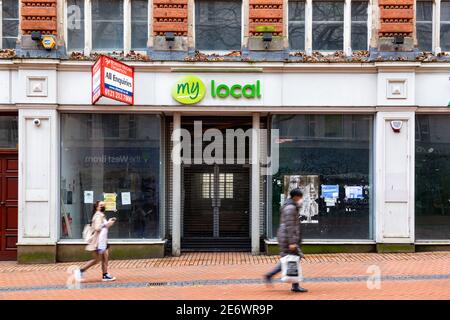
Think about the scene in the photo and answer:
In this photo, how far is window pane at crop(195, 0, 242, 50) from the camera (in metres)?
14.3

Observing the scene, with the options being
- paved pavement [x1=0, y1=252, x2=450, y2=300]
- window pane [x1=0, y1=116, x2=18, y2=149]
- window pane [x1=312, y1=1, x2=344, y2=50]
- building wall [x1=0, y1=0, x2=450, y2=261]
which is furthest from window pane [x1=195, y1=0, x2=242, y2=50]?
paved pavement [x1=0, y1=252, x2=450, y2=300]

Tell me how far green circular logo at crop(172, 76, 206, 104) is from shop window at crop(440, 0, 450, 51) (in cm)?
595

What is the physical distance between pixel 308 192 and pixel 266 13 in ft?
14.5

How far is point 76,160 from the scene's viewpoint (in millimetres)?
14117

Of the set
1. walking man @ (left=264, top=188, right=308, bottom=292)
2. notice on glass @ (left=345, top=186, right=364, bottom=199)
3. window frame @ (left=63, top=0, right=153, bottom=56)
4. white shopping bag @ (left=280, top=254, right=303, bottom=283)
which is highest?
window frame @ (left=63, top=0, right=153, bottom=56)

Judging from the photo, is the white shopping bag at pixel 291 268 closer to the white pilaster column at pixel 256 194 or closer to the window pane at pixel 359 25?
the white pilaster column at pixel 256 194

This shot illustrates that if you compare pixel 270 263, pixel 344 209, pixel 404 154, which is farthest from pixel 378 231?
pixel 270 263

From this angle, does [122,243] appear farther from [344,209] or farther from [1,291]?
[344,209]

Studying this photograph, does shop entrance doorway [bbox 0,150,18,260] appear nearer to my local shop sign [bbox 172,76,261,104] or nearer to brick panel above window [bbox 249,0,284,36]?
my local shop sign [bbox 172,76,261,104]

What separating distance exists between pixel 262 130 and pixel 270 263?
3385mm

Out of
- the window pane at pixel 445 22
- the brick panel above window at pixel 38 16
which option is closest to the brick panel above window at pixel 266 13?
the window pane at pixel 445 22

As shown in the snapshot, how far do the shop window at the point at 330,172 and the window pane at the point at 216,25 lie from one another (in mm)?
2215

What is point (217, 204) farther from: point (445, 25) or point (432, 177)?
point (445, 25)

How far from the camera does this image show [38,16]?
13766 millimetres
